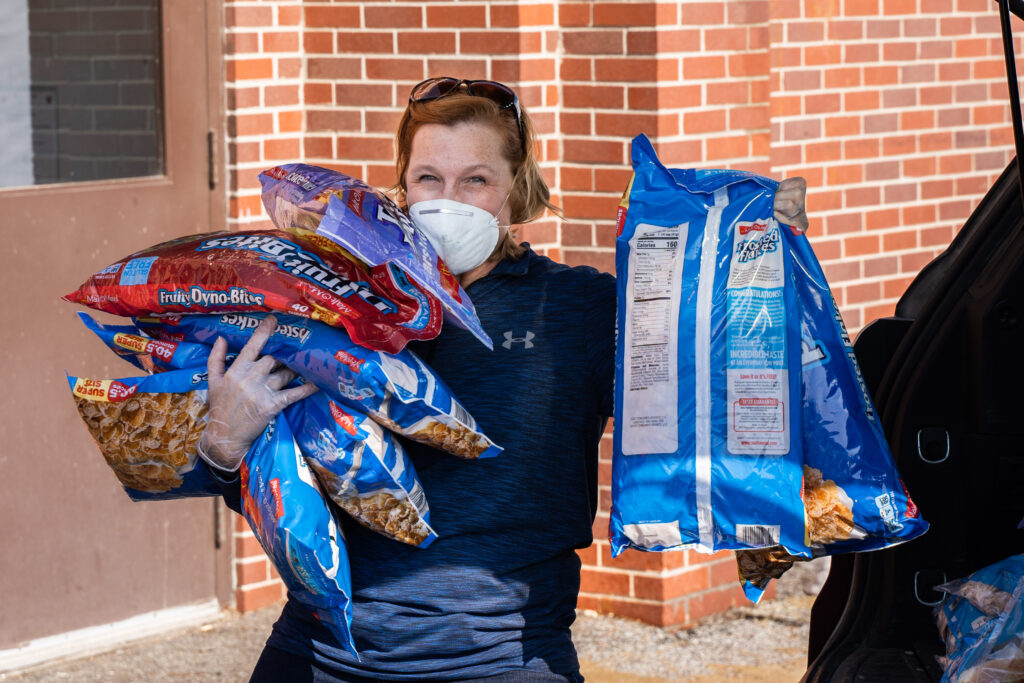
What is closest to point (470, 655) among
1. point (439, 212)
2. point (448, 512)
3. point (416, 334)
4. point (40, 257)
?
point (448, 512)

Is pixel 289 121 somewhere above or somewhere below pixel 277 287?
above

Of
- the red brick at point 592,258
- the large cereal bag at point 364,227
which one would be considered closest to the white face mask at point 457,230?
the large cereal bag at point 364,227

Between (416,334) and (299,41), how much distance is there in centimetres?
318

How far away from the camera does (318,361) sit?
223cm

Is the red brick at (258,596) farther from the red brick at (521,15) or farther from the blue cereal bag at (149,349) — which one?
the blue cereal bag at (149,349)

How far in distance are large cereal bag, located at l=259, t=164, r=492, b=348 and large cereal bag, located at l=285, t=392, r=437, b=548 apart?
0.81 feet

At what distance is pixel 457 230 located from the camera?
99.5 inches

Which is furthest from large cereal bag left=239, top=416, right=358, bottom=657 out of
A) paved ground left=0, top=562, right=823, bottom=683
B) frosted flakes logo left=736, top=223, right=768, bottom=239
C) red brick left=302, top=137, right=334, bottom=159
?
red brick left=302, top=137, right=334, bottom=159

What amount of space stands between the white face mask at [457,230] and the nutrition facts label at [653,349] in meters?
0.33

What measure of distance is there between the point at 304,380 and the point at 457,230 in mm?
438

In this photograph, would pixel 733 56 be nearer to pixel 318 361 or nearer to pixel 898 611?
pixel 898 611

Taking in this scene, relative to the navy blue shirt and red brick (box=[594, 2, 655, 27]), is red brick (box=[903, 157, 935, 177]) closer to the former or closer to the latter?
red brick (box=[594, 2, 655, 27])

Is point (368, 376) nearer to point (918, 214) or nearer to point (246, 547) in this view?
point (246, 547)

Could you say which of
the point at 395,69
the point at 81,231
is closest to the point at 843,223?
the point at 395,69
